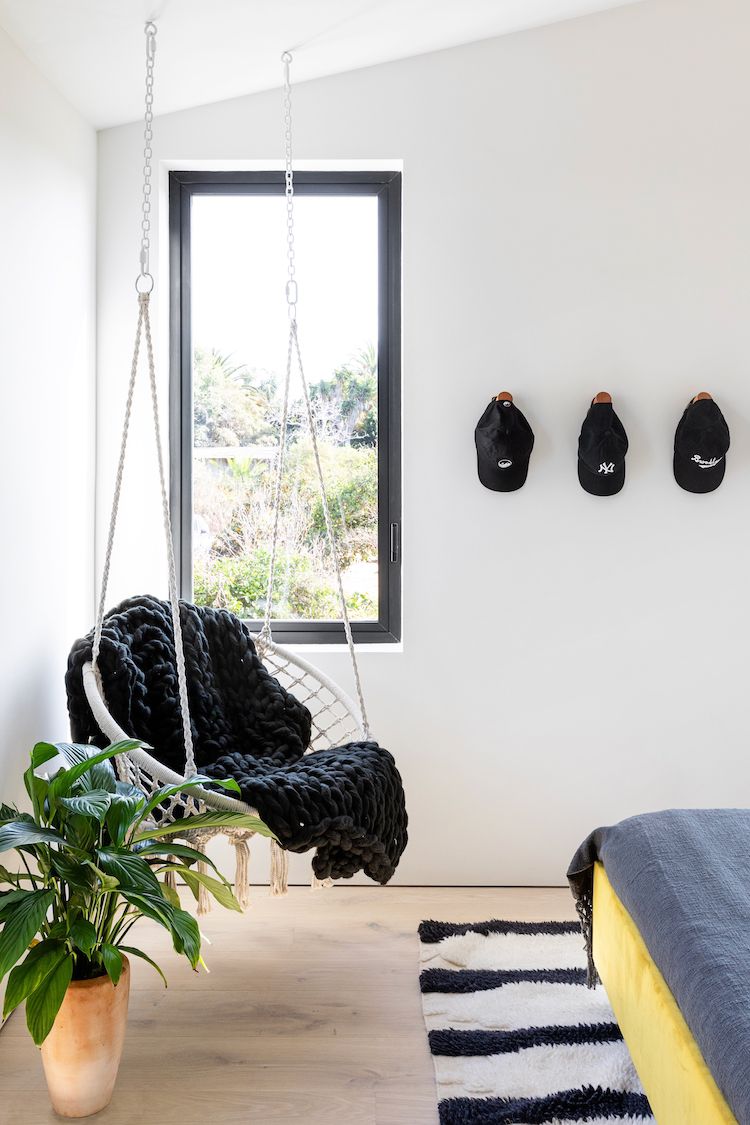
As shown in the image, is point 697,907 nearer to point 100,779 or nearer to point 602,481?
point 100,779

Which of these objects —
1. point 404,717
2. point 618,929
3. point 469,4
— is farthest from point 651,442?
point 618,929

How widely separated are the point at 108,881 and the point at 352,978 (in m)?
0.86

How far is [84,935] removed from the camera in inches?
61.9

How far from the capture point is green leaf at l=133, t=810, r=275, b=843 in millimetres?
1815

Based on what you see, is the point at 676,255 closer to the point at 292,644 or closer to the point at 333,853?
the point at 292,644

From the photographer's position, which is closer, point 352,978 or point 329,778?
point 329,778

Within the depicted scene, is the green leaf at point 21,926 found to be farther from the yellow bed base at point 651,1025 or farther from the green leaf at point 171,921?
the yellow bed base at point 651,1025

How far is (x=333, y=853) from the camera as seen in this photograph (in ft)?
6.58

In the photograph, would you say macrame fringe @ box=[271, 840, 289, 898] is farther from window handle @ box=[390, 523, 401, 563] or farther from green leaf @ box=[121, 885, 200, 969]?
window handle @ box=[390, 523, 401, 563]

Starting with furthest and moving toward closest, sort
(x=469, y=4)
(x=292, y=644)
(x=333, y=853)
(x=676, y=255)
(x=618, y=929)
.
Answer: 1. (x=292, y=644)
2. (x=676, y=255)
3. (x=469, y=4)
4. (x=333, y=853)
5. (x=618, y=929)

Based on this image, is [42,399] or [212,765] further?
[42,399]

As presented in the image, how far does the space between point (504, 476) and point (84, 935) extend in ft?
5.61

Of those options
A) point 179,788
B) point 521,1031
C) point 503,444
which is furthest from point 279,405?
point 521,1031

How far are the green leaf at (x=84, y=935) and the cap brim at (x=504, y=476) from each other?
1661 millimetres
